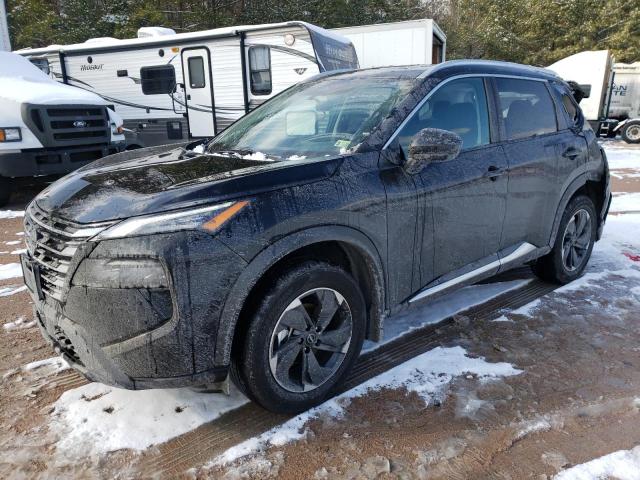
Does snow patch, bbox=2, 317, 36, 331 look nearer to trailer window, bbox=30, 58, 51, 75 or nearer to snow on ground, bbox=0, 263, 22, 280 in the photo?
snow on ground, bbox=0, 263, 22, 280

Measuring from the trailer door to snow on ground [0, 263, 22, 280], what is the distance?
6256mm

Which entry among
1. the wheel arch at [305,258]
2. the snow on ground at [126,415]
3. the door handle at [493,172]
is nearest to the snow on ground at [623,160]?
the door handle at [493,172]

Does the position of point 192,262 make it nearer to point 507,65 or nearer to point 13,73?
point 507,65

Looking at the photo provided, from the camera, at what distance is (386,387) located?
2.84 metres

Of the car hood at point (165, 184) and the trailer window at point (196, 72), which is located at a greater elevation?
the trailer window at point (196, 72)

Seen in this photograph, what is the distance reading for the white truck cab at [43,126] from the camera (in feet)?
22.5

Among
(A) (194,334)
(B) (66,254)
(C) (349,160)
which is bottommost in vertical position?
(A) (194,334)

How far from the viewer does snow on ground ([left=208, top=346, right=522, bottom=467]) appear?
2400 millimetres

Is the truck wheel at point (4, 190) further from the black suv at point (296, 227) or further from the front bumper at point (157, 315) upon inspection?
the front bumper at point (157, 315)

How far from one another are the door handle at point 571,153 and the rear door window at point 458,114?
990 millimetres

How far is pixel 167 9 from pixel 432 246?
22.3 meters

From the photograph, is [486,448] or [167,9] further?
[167,9]

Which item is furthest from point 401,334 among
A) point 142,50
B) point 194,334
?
point 142,50

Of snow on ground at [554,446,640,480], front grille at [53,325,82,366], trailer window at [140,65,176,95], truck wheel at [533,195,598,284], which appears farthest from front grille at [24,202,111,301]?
trailer window at [140,65,176,95]
